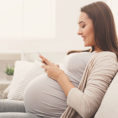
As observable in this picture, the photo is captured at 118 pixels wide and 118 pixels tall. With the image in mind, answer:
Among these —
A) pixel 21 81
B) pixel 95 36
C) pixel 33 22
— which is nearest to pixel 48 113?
pixel 95 36

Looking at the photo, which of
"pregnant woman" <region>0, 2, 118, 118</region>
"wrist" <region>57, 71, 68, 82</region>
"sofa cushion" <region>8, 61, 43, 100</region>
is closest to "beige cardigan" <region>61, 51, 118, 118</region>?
"pregnant woman" <region>0, 2, 118, 118</region>

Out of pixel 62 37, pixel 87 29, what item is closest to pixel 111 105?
pixel 87 29

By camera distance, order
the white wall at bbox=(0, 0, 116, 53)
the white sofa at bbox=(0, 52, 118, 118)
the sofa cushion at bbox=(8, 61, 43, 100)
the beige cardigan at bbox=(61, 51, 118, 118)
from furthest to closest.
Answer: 1. the white wall at bbox=(0, 0, 116, 53)
2. the sofa cushion at bbox=(8, 61, 43, 100)
3. the beige cardigan at bbox=(61, 51, 118, 118)
4. the white sofa at bbox=(0, 52, 118, 118)

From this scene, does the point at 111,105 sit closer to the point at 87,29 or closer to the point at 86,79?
the point at 86,79

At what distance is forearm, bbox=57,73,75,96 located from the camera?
121 cm

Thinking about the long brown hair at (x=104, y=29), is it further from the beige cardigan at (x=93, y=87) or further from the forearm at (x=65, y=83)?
the forearm at (x=65, y=83)

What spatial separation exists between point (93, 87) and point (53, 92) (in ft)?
0.91

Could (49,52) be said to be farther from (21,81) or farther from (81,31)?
(81,31)

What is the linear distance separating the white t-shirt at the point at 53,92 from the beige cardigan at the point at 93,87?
0.37ft

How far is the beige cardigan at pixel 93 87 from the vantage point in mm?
1092

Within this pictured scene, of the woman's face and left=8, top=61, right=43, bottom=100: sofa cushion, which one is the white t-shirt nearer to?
the woman's face

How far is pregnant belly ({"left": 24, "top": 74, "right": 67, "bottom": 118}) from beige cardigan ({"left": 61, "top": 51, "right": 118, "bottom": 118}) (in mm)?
128

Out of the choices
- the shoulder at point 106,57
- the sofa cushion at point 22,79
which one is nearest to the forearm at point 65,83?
the shoulder at point 106,57

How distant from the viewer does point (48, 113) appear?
132 centimetres
